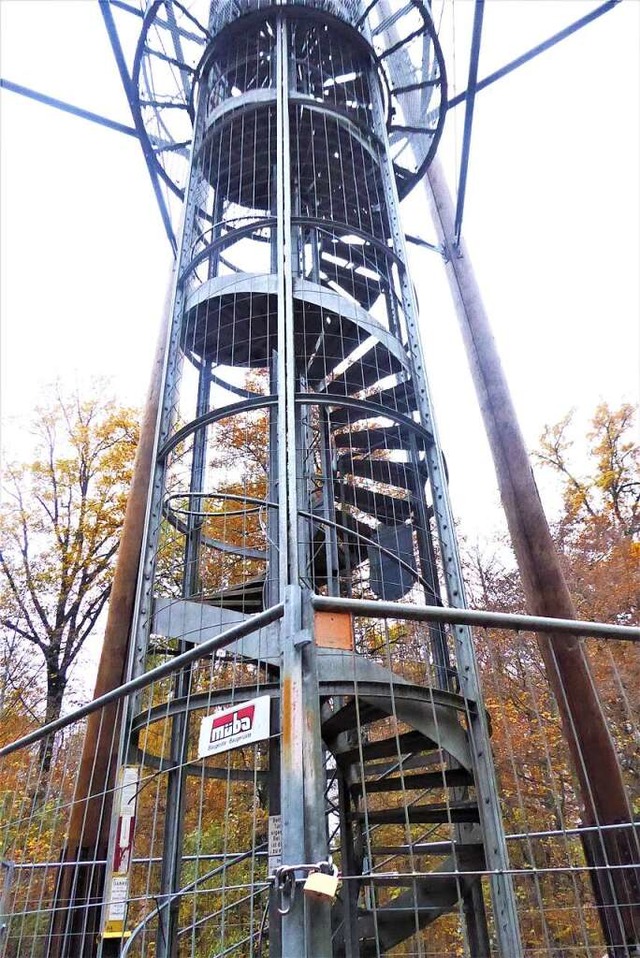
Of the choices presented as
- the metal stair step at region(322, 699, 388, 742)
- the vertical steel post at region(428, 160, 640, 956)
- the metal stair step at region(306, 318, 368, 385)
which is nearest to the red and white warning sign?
the metal stair step at region(322, 699, 388, 742)

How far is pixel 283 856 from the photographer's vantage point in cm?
200

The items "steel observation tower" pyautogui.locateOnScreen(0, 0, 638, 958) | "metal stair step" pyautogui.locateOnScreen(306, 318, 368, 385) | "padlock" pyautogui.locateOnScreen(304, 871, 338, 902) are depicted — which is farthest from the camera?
"metal stair step" pyautogui.locateOnScreen(306, 318, 368, 385)

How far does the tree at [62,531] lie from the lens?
42.1 feet

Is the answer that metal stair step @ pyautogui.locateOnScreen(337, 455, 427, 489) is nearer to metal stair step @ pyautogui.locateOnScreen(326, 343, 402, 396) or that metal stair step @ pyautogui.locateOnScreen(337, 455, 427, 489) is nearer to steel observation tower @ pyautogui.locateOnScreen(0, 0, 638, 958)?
steel observation tower @ pyautogui.locateOnScreen(0, 0, 638, 958)

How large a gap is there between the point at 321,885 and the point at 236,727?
703mm

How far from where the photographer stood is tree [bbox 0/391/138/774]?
506 inches

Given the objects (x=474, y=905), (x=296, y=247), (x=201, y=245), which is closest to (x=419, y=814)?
(x=474, y=905)

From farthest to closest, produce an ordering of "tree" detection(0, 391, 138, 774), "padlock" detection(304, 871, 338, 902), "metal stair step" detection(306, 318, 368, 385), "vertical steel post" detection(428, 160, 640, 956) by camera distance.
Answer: "tree" detection(0, 391, 138, 774) → "metal stair step" detection(306, 318, 368, 385) → "vertical steel post" detection(428, 160, 640, 956) → "padlock" detection(304, 871, 338, 902)

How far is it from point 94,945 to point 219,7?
9.97m

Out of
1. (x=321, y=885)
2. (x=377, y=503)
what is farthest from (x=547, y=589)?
(x=321, y=885)

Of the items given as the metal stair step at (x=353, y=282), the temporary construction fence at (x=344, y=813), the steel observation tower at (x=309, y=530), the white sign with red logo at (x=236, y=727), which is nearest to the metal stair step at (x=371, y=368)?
the steel observation tower at (x=309, y=530)

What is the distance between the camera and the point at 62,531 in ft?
44.5

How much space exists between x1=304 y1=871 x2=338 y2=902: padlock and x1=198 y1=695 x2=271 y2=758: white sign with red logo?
0.52 meters

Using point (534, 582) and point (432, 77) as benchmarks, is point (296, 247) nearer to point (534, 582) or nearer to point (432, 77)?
point (432, 77)
